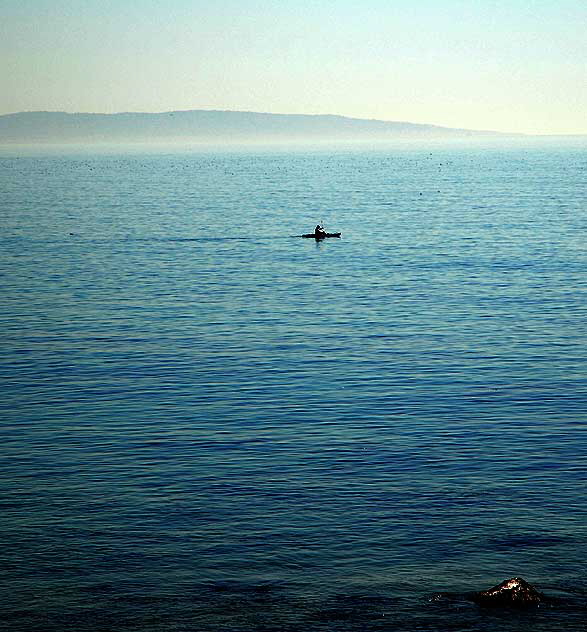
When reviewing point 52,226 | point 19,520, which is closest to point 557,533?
point 19,520

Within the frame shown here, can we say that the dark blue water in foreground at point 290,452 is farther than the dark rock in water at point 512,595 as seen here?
Yes

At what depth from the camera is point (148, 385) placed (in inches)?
2266

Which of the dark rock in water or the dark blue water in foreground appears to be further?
the dark blue water in foreground

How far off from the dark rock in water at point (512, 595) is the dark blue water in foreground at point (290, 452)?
0.39m

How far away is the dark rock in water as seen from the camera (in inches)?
1252

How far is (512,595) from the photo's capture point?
3180 cm

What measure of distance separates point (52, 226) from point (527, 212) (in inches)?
3099

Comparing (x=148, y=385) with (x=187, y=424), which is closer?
(x=187, y=424)

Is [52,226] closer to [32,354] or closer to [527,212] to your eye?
[527,212]

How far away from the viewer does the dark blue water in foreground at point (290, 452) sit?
33.4 m

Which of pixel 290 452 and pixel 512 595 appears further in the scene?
pixel 290 452

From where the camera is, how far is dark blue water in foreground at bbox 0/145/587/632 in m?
33.4

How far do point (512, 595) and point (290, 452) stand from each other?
15.9m

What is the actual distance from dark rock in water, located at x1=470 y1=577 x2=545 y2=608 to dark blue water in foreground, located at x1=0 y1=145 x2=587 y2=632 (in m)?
0.39
